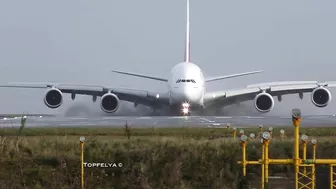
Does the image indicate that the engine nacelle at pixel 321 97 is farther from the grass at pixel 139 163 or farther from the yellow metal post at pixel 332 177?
the yellow metal post at pixel 332 177

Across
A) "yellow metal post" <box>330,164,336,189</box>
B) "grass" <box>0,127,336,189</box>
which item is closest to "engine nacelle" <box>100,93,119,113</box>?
"grass" <box>0,127,336,189</box>

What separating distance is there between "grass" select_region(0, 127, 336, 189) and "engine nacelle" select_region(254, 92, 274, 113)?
1229 inches

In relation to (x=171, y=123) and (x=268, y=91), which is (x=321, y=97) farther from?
(x=171, y=123)

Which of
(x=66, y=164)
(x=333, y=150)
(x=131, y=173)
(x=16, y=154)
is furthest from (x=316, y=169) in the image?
(x=16, y=154)

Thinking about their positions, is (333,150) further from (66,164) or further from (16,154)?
(16,154)

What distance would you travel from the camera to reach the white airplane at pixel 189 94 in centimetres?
4700

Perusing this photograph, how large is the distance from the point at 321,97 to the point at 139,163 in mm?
36038

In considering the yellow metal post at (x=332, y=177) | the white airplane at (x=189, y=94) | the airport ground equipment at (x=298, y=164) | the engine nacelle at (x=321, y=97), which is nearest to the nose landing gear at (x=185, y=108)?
the white airplane at (x=189, y=94)

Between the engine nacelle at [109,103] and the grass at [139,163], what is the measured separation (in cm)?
3115

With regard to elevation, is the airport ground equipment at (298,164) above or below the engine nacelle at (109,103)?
below

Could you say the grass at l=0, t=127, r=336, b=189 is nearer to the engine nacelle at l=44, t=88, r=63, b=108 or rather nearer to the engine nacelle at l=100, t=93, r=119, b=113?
the engine nacelle at l=100, t=93, r=119, b=113

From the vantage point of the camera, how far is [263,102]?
48.5 metres

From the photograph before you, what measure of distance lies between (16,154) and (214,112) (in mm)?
38737

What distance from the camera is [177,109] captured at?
4903 cm
